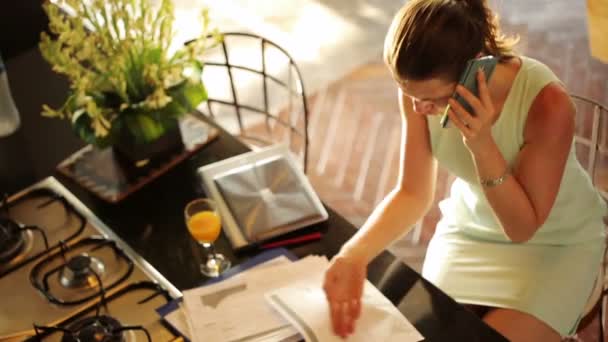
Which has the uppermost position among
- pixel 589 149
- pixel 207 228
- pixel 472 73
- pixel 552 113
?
pixel 472 73

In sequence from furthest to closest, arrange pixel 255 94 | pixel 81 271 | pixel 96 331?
pixel 255 94 → pixel 81 271 → pixel 96 331

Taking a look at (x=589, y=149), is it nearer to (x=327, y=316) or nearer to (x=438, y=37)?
(x=438, y=37)

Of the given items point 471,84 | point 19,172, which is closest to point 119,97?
point 19,172

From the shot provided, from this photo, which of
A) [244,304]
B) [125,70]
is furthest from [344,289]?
[125,70]

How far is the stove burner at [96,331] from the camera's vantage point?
4.20 ft

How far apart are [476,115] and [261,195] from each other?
0.48 meters

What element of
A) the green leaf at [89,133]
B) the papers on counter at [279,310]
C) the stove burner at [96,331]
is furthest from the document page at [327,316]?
the green leaf at [89,133]

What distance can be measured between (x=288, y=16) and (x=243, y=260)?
249cm

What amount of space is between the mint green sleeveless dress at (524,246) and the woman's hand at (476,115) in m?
0.15

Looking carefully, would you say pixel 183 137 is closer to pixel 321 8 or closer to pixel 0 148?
pixel 0 148

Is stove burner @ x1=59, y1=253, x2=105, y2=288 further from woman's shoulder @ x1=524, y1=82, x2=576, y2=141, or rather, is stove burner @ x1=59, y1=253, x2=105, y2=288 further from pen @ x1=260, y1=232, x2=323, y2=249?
woman's shoulder @ x1=524, y1=82, x2=576, y2=141

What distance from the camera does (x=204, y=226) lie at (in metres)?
1.46

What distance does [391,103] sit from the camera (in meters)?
3.13

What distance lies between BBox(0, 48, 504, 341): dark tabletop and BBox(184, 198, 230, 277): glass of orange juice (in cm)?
2
